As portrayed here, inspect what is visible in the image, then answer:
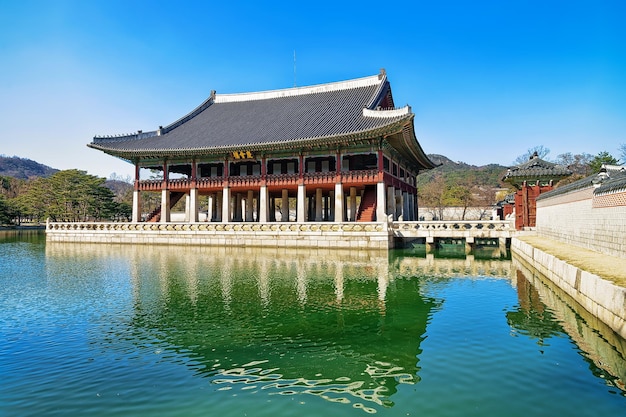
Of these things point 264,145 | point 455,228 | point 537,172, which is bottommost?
point 455,228

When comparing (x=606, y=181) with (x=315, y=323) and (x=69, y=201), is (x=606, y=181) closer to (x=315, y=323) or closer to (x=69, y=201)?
(x=315, y=323)

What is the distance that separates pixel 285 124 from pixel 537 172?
66.2 feet

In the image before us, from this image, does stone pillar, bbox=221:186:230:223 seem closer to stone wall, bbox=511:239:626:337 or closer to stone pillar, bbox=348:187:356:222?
stone pillar, bbox=348:187:356:222

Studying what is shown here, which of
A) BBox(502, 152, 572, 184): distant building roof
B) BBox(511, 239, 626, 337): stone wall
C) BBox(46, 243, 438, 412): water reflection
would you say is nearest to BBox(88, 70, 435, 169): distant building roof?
Answer: BBox(502, 152, 572, 184): distant building roof

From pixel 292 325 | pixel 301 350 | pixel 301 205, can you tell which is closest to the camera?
pixel 301 350

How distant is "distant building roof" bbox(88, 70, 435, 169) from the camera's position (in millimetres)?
30688

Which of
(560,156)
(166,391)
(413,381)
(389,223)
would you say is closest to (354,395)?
(413,381)

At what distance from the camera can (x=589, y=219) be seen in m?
15.8

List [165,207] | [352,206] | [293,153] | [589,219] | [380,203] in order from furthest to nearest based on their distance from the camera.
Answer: [165,207] → [352,206] → [293,153] → [380,203] → [589,219]

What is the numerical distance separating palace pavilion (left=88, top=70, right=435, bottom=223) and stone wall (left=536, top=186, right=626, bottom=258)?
10207 mm

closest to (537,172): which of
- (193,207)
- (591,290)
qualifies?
(591,290)

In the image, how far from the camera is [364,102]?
3591 cm

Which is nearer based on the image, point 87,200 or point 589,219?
point 589,219

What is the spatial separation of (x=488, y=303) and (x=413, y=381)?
678 cm
